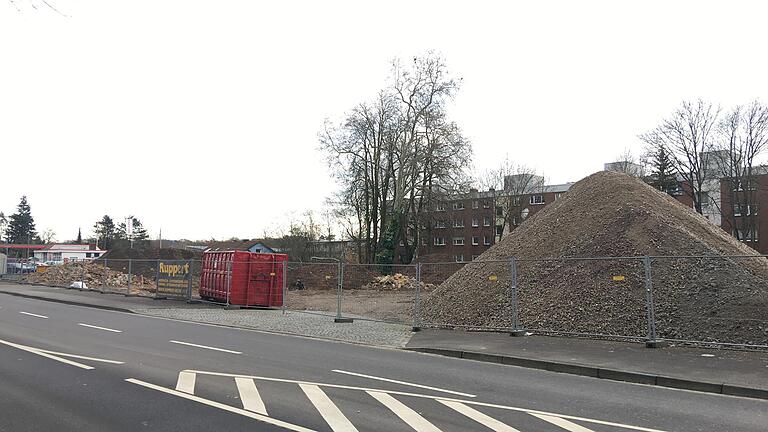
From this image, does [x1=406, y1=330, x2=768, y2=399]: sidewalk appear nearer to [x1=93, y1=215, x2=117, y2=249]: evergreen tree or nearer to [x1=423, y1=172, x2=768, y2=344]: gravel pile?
[x1=423, y1=172, x2=768, y2=344]: gravel pile

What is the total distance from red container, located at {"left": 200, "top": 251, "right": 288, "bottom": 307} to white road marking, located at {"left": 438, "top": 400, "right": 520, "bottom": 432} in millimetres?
17278

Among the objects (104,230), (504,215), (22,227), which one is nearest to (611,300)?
(504,215)

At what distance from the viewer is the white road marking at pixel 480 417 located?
5.82 m

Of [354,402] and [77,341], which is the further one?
[77,341]

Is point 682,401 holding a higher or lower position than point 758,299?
lower

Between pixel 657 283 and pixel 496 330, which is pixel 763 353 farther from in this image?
pixel 496 330

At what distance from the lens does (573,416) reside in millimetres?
6555

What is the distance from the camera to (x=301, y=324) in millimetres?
17578

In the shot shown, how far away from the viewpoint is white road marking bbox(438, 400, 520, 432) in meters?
5.82

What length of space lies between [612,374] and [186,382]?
7069 mm

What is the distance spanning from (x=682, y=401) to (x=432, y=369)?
13.3ft

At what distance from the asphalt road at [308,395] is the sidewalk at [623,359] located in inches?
17.4

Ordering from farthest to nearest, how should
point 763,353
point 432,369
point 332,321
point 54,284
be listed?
point 54,284
point 332,321
point 763,353
point 432,369

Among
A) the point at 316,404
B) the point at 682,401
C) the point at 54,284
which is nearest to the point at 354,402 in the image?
the point at 316,404
